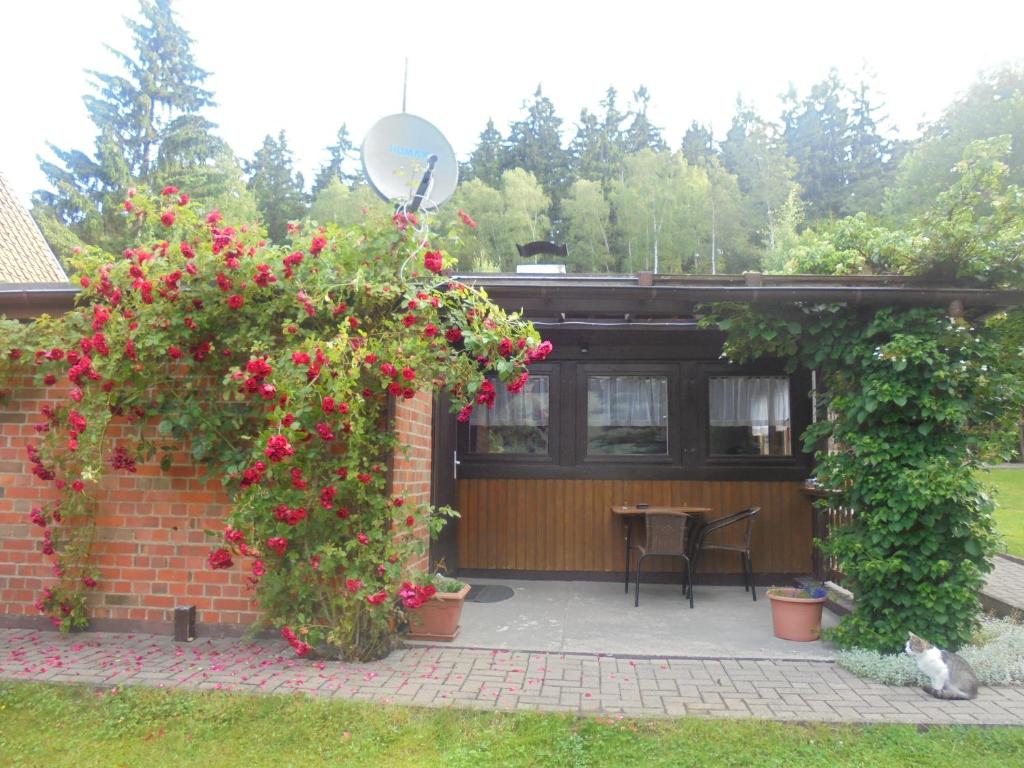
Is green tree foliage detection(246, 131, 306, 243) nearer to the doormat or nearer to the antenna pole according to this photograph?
the antenna pole

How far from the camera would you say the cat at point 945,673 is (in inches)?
152

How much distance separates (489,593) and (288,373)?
3218mm

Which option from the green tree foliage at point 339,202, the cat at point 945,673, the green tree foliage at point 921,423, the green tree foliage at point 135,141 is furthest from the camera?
the green tree foliage at point 339,202

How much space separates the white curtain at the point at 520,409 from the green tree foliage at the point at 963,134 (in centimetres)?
2159

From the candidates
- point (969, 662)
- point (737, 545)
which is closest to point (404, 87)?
point (737, 545)

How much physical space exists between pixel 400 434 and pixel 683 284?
6.94 ft

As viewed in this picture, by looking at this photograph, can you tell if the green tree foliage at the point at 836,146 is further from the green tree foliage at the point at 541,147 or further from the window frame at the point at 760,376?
the window frame at the point at 760,376

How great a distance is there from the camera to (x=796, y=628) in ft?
16.2

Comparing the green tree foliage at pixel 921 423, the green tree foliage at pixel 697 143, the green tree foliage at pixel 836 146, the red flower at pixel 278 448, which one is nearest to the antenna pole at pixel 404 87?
the green tree foliage at pixel 921 423

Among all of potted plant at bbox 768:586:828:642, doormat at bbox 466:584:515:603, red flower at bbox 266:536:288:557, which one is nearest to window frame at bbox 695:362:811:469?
potted plant at bbox 768:586:828:642

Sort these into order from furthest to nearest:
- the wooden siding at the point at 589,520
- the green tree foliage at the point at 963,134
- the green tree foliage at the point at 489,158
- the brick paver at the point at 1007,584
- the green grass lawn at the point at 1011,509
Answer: the green tree foliage at the point at 489,158 → the green tree foliage at the point at 963,134 → the green grass lawn at the point at 1011,509 → the wooden siding at the point at 589,520 → the brick paver at the point at 1007,584

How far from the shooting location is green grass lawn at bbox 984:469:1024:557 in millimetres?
10058

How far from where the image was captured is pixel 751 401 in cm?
691

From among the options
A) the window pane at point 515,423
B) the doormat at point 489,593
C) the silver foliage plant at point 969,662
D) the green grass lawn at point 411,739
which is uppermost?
the window pane at point 515,423
